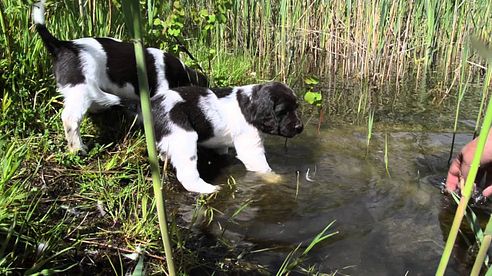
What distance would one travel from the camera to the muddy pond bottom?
267 cm

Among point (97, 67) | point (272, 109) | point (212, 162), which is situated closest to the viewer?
point (97, 67)

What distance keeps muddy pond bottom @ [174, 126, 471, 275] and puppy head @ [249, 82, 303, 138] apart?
384 millimetres

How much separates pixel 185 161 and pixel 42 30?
1295 mm

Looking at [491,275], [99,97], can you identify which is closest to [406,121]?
[99,97]

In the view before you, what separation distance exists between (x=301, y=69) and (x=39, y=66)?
381 centimetres

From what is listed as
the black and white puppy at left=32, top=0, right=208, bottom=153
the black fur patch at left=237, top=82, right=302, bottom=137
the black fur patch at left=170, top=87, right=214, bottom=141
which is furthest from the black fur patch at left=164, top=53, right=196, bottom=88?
the black fur patch at left=237, top=82, right=302, bottom=137

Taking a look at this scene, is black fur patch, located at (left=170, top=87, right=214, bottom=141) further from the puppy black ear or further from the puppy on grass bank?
the puppy black ear

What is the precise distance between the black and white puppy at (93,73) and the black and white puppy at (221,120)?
0.83 feet

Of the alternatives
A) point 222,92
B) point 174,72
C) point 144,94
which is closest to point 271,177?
point 222,92

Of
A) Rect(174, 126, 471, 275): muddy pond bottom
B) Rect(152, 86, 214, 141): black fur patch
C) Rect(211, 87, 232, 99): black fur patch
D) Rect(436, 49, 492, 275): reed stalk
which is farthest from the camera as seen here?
Rect(211, 87, 232, 99): black fur patch

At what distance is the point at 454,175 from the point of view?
3.35 m

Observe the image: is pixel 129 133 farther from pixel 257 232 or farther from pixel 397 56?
pixel 397 56

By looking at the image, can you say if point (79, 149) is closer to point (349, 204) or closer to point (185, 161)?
point (185, 161)

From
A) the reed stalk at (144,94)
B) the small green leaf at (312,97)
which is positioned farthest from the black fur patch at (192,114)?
the reed stalk at (144,94)
